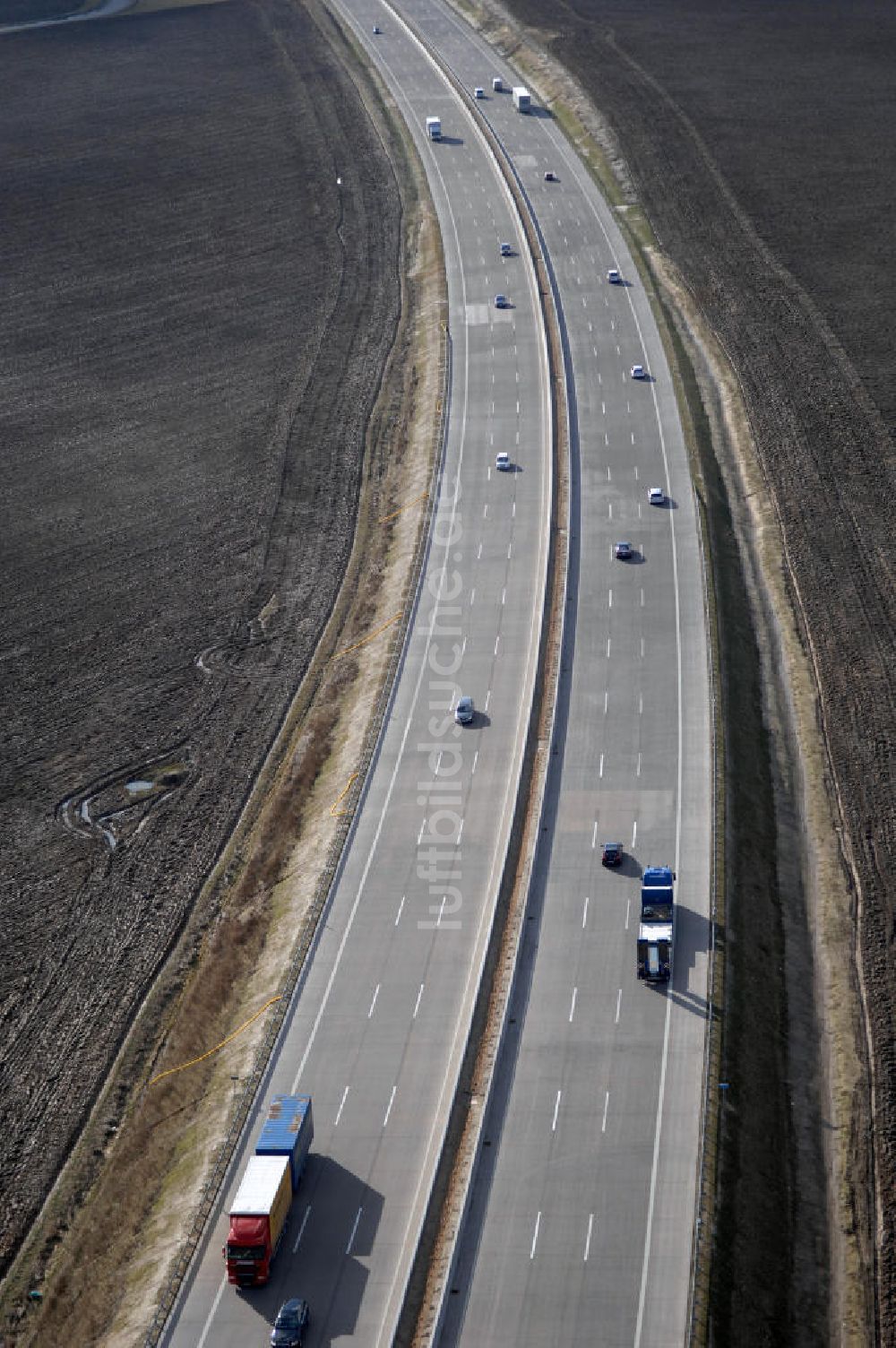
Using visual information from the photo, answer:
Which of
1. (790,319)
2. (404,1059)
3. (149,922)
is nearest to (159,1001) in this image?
(149,922)

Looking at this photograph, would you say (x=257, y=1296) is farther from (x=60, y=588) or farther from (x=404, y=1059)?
(x=60, y=588)

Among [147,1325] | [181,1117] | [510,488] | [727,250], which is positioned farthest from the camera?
[727,250]

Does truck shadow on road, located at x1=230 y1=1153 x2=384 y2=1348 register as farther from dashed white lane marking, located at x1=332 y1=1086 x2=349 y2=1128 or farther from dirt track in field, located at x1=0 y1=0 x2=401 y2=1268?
dirt track in field, located at x1=0 y1=0 x2=401 y2=1268

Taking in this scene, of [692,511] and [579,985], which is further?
[692,511]

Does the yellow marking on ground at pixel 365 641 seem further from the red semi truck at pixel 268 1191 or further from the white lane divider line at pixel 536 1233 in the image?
the white lane divider line at pixel 536 1233

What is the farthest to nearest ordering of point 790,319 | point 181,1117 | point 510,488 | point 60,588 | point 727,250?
1. point 727,250
2. point 790,319
3. point 510,488
4. point 60,588
5. point 181,1117

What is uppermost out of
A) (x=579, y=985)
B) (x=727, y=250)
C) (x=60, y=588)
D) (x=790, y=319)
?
(x=727, y=250)

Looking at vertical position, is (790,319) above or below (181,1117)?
above
